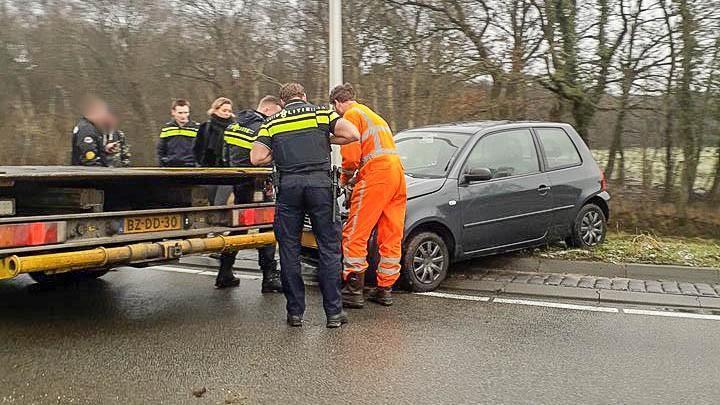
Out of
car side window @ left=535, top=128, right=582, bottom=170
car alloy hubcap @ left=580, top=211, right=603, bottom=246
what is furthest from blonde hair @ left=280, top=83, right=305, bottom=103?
car alloy hubcap @ left=580, top=211, right=603, bottom=246

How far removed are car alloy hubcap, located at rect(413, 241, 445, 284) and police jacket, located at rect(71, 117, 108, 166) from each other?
3.97 metres

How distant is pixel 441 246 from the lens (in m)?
7.33

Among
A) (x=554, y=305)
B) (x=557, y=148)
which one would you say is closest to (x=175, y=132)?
(x=557, y=148)

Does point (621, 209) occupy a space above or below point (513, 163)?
below

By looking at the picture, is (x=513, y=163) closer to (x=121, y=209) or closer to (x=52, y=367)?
(x=121, y=209)

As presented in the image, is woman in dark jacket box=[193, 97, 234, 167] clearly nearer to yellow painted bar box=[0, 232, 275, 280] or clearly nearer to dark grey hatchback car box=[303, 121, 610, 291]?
dark grey hatchback car box=[303, 121, 610, 291]

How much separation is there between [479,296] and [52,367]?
404cm

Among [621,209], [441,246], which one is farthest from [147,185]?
[621,209]

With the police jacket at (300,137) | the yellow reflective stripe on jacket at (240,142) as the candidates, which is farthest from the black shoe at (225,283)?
the police jacket at (300,137)

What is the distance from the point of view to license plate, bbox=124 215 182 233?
575 cm

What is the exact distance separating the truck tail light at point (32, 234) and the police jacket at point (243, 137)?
2.46 metres

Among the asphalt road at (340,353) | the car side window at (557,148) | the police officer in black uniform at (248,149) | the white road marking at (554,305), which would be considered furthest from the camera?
the car side window at (557,148)

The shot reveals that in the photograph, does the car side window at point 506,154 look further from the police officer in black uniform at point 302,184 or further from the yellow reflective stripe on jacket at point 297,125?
the yellow reflective stripe on jacket at point 297,125

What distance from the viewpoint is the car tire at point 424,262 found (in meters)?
7.08
